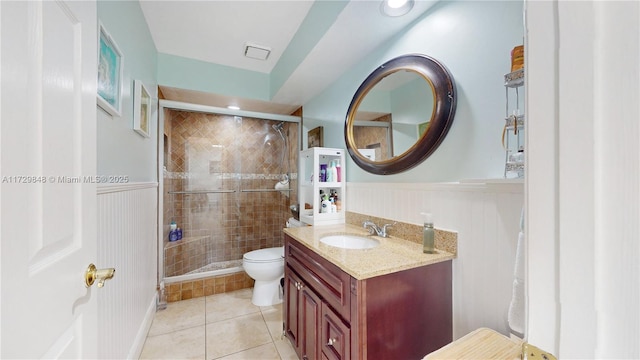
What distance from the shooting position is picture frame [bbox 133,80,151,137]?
58.9 inches

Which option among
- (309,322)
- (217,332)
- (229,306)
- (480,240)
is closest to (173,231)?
(229,306)

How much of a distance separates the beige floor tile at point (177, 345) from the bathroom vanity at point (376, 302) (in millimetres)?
828

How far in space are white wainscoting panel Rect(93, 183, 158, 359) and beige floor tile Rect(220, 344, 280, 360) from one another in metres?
0.60

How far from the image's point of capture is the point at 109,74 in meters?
1.10

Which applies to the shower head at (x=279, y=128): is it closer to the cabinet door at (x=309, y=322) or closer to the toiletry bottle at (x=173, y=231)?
the toiletry bottle at (x=173, y=231)

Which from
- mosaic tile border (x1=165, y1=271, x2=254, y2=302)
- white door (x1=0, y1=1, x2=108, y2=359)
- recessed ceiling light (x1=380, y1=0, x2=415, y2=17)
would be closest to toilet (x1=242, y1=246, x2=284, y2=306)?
mosaic tile border (x1=165, y1=271, x2=254, y2=302)

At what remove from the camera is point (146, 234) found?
1785 millimetres

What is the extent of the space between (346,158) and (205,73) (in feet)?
5.62

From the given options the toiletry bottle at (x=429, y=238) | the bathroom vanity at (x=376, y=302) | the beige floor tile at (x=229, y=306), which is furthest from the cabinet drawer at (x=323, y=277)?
the beige floor tile at (x=229, y=306)

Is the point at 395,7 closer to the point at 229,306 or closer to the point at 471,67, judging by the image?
the point at 471,67
